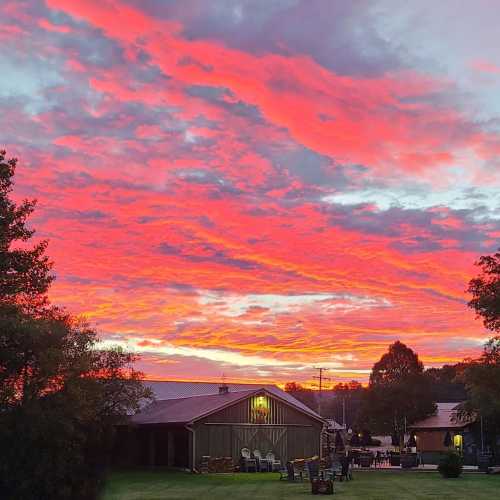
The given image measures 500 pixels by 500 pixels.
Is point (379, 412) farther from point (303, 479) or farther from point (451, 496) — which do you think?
point (451, 496)

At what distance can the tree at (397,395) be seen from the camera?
7069 centimetres

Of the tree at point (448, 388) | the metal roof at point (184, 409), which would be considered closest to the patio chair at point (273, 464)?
the metal roof at point (184, 409)

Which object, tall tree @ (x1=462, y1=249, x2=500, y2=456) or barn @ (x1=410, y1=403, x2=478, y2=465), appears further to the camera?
barn @ (x1=410, y1=403, x2=478, y2=465)

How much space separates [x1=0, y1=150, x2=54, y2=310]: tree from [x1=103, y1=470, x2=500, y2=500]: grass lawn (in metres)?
8.84

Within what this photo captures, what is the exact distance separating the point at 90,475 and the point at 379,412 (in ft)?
170

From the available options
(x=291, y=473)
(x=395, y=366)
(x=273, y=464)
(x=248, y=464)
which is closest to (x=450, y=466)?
(x=291, y=473)

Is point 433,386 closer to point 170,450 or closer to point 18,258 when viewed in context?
point 170,450

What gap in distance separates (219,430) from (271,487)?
12.5 m

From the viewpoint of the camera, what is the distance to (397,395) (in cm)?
7212

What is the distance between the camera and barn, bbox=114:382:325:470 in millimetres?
43656

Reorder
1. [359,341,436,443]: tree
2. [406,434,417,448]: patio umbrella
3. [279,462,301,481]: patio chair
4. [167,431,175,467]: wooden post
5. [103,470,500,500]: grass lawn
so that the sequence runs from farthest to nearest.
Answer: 1. [359,341,436,443]: tree
2. [406,434,417,448]: patio umbrella
3. [167,431,175,467]: wooden post
4. [279,462,301,481]: patio chair
5. [103,470,500,500]: grass lawn

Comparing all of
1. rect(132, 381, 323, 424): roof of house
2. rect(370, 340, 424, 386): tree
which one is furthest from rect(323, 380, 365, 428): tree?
rect(132, 381, 323, 424): roof of house

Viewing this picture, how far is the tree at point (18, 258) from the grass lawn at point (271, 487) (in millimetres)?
8843

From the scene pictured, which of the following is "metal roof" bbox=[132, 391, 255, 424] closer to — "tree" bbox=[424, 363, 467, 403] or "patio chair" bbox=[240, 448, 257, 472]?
"patio chair" bbox=[240, 448, 257, 472]
